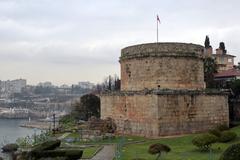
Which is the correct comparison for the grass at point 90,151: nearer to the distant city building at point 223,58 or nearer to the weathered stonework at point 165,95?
the weathered stonework at point 165,95

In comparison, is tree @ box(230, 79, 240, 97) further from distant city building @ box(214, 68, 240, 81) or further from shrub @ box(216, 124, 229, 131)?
distant city building @ box(214, 68, 240, 81)

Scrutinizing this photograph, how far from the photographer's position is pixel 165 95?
104ft

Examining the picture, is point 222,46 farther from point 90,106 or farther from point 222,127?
point 222,127

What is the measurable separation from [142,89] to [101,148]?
25.8 ft

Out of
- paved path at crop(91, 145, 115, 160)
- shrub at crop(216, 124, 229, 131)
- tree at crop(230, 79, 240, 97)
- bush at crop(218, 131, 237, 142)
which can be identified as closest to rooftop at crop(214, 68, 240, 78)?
tree at crop(230, 79, 240, 97)

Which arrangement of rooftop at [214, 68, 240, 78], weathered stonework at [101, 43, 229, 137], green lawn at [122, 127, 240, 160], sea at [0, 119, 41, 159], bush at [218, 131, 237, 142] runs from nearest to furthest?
green lawn at [122, 127, 240, 160], bush at [218, 131, 237, 142], weathered stonework at [101, 43, 229, 137], rooftop at [214, 68, 240, 78], sea at [0, 119, 41, 159]

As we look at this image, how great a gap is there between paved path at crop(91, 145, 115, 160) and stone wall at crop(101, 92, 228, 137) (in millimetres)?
4513

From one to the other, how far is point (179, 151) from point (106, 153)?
421cm

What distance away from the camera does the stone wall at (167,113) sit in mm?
31578

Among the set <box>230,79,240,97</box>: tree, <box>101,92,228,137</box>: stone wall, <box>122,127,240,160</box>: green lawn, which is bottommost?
<box>122,127,240,160</box>: green lawn

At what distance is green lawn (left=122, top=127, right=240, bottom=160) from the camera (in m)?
22.1

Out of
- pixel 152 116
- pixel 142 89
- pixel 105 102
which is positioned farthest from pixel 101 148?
pixel 105 102

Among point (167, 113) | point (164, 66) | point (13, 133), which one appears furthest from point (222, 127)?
point (13, 133)

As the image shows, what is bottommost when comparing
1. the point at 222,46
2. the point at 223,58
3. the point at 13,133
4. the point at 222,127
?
the point at 13,133
